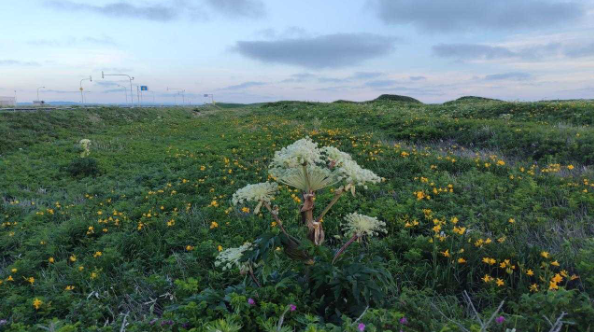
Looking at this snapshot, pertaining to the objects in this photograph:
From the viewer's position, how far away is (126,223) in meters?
5.93

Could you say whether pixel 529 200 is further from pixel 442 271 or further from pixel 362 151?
pixel 362 151

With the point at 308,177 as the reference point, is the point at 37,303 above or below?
below

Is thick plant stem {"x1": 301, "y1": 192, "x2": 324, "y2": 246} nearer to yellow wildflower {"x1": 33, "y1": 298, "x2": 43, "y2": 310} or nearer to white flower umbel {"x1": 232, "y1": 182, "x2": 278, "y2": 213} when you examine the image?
white flower umbel {"x1": 232, "y1": 182, "x2": 278, "y2": 213}

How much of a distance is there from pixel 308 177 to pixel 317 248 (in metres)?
0.52

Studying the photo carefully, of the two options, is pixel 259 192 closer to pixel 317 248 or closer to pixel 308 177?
pixel 308 177

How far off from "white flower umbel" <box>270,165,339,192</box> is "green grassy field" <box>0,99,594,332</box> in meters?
0.41

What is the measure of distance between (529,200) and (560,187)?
3.23ft

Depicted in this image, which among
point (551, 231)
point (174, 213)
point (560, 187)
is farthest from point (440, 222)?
point (174, 213)

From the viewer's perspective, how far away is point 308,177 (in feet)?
7.70

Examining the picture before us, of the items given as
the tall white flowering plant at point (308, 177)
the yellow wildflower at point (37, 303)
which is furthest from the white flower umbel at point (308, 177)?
the yellow wildflower at point (37, 303)

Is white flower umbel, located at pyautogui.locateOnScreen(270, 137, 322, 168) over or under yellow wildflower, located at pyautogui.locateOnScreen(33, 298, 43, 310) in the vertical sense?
over

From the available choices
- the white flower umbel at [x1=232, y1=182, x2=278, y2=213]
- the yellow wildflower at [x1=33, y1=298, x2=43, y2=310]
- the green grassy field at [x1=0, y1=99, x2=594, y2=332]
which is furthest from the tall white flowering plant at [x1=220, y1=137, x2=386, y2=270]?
the yellow wildflower at [x1=33, y1=298, x2=43, y2=310]

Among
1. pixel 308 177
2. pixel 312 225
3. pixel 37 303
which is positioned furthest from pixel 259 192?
pixel 37 303

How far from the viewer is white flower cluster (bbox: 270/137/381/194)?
7.34ft
